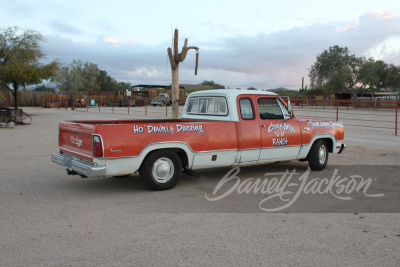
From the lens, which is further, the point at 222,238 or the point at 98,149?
the point at 98,149

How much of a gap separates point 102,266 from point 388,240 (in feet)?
10.1

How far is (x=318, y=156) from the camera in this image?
7.85 metres

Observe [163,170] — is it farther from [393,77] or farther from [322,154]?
[393,77]

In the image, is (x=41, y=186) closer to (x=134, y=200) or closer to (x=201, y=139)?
(x=134, y=200)

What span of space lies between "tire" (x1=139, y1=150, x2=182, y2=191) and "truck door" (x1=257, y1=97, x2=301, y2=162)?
1.81 metres

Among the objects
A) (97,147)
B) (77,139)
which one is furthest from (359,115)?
(97,147)

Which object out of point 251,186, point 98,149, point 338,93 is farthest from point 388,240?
point 338,93

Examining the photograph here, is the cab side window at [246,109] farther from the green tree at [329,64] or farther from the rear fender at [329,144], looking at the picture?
the green tree at [329,64]

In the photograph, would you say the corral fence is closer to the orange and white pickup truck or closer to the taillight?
the orange and white pickup truck

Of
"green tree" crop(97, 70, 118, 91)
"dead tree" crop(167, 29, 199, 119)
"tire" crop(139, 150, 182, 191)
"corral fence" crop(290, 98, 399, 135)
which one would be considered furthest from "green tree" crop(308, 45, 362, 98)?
"tire" crop(139, 150, 182, 191)

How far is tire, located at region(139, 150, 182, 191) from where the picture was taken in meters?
5.86

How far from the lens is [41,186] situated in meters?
6.43

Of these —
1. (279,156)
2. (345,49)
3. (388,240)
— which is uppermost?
(345,49)

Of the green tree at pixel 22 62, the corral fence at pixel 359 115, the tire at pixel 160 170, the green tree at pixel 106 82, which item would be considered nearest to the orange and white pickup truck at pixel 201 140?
the tire at pixel 160 170
